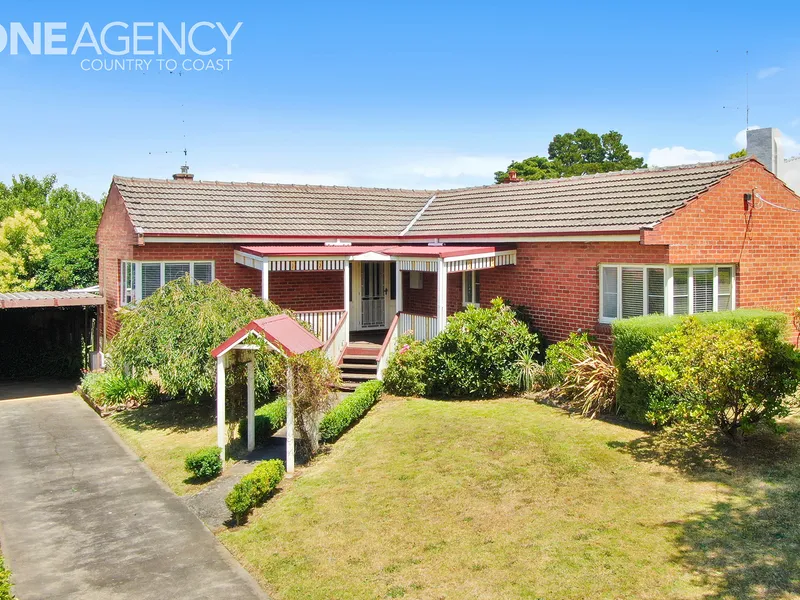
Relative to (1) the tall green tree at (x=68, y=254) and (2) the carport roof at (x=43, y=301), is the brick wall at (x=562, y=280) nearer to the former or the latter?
(2) the carport roof at (x=43, y=301)

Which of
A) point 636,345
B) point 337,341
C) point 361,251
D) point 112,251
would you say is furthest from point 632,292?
point 112,251

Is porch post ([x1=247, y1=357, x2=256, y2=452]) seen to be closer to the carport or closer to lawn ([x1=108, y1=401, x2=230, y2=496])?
lawn ([x1=108, y1=401, x2=230, y2=496])

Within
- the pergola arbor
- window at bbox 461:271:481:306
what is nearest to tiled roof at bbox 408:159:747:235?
window at bbox 461:271:481:306

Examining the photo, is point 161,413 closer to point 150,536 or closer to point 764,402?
point 150,536

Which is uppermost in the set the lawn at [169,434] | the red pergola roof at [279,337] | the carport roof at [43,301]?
the carport roof at [43,301]

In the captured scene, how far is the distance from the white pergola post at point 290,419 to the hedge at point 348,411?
1.11 metres

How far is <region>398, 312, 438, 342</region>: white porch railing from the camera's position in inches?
690

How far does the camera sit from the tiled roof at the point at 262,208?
19828mm

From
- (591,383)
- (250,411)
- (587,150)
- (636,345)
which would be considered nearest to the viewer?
(636,345)

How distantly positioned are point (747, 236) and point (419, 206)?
1154 cm

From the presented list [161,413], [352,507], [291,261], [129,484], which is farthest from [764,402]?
[161,413]

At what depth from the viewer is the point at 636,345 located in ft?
40.7

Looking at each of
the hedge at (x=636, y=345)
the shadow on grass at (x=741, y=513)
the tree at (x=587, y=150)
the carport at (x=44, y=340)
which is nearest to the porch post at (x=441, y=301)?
the hedge at (x=636, y=345)

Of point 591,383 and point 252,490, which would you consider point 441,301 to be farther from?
point 252,490
